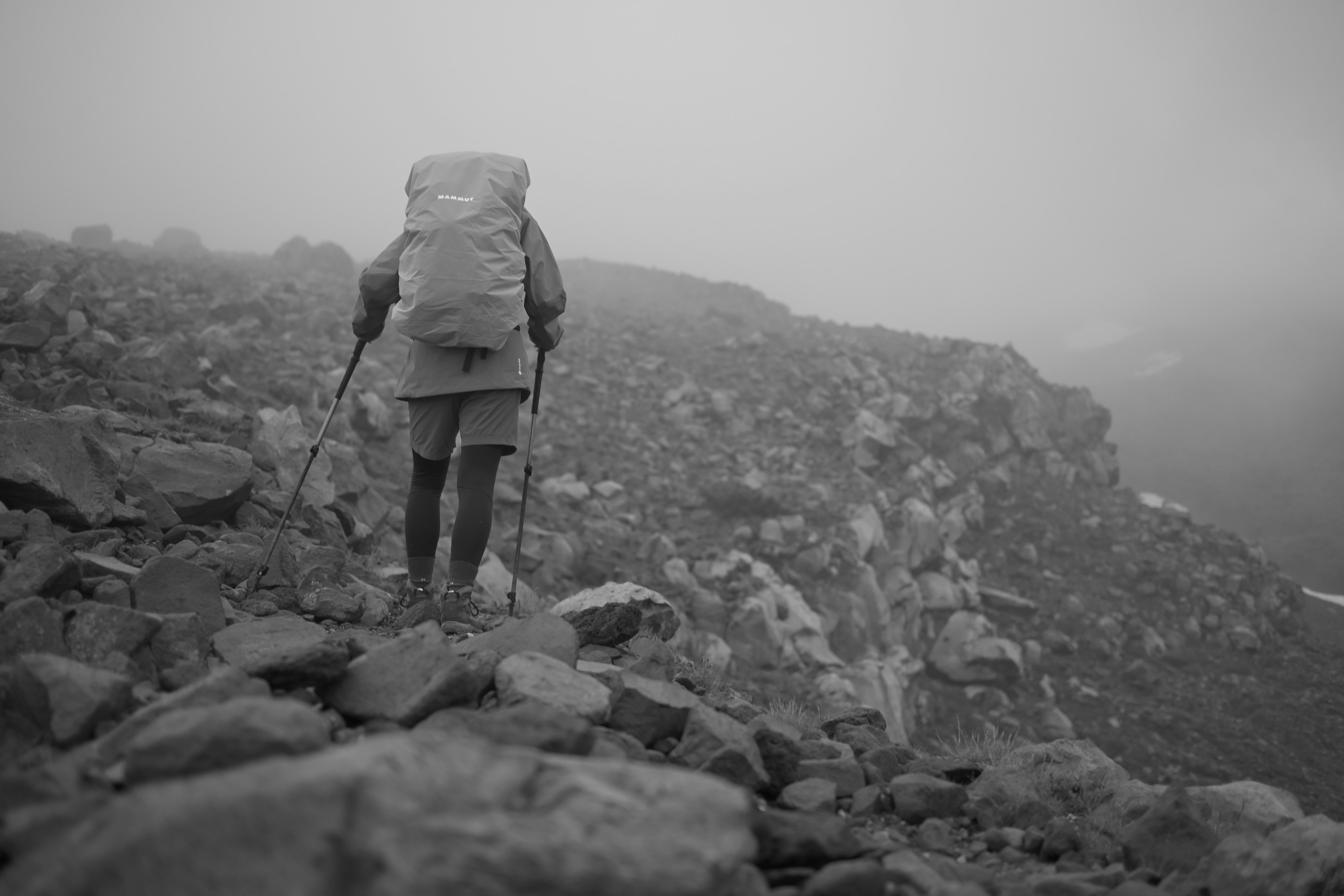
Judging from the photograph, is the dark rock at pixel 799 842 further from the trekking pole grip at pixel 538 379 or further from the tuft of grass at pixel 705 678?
the trekking pole grip at pixel 538 379

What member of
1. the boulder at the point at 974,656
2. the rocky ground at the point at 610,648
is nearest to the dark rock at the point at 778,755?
the rocky ground at the point at 610,648

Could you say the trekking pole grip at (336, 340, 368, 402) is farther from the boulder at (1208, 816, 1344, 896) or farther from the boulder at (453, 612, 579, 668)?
the boulder at (1208, 816, 1344, 896)

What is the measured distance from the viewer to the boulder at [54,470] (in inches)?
152

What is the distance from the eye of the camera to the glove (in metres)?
4.58

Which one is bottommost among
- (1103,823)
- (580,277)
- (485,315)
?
(1103,823)

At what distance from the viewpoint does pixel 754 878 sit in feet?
6.26

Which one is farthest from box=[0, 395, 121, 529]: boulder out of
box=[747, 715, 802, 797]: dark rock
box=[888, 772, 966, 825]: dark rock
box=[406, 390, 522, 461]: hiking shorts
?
box=[888, 772, 966, 825]: dark rock

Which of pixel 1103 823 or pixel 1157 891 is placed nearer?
pixel 1157 891

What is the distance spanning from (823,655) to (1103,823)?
8.09 m

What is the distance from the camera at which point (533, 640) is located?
3359mm

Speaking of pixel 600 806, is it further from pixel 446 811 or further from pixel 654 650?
pixel 654 650

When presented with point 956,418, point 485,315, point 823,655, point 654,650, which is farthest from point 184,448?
point 956,418

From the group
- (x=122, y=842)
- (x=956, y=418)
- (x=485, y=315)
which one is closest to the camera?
(x=122, y=842)

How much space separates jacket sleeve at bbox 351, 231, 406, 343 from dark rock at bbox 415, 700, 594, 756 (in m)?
2.61
